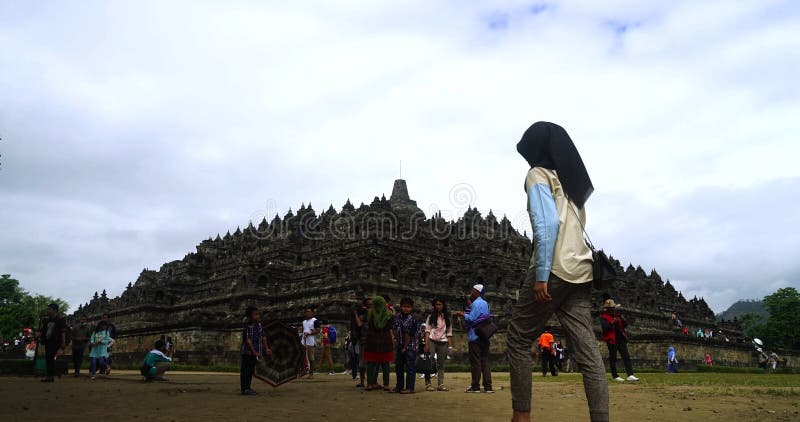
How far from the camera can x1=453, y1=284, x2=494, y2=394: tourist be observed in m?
11.5

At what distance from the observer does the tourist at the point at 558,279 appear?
16.9 feet

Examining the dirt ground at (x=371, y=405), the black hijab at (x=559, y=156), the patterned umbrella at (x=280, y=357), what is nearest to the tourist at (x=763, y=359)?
the dirt ground at (x=371, y=405)

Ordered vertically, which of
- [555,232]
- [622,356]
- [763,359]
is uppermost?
[555,232]

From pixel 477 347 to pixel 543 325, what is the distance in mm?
6879

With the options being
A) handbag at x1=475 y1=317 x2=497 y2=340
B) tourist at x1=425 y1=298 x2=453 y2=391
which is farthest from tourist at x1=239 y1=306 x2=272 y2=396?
handbag at x1=475 y1=317 x2=497 y2=340

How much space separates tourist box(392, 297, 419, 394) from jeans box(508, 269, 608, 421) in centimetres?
603

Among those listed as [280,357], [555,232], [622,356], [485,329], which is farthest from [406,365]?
[555,232]

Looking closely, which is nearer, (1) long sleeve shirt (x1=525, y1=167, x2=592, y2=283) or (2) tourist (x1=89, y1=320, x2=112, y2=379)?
(1) long sleeve shirt (x1=525, y1=167, x2=592, y2=283)

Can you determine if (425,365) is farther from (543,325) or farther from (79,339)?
(79,339)

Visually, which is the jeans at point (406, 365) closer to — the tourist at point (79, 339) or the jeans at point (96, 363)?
the jeans at point (96, 363)

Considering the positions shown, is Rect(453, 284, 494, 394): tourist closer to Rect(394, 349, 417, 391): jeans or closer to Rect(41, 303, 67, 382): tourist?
Rect(394, 349, 417, 391): jeans

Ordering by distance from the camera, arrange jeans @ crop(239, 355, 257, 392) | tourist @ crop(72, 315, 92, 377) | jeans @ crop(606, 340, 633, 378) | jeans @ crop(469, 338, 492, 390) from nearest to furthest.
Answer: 1. jeans @ crop(239, 355, 257, 392)
2. jeans @ crop(469, 338, 492, 390)
3. jeans @ crop(606, 340, 633, 378)
4. tourist @ crop(72, 315, 92, 377)

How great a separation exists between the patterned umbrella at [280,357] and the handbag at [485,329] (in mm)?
3708

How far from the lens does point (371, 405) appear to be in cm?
893
